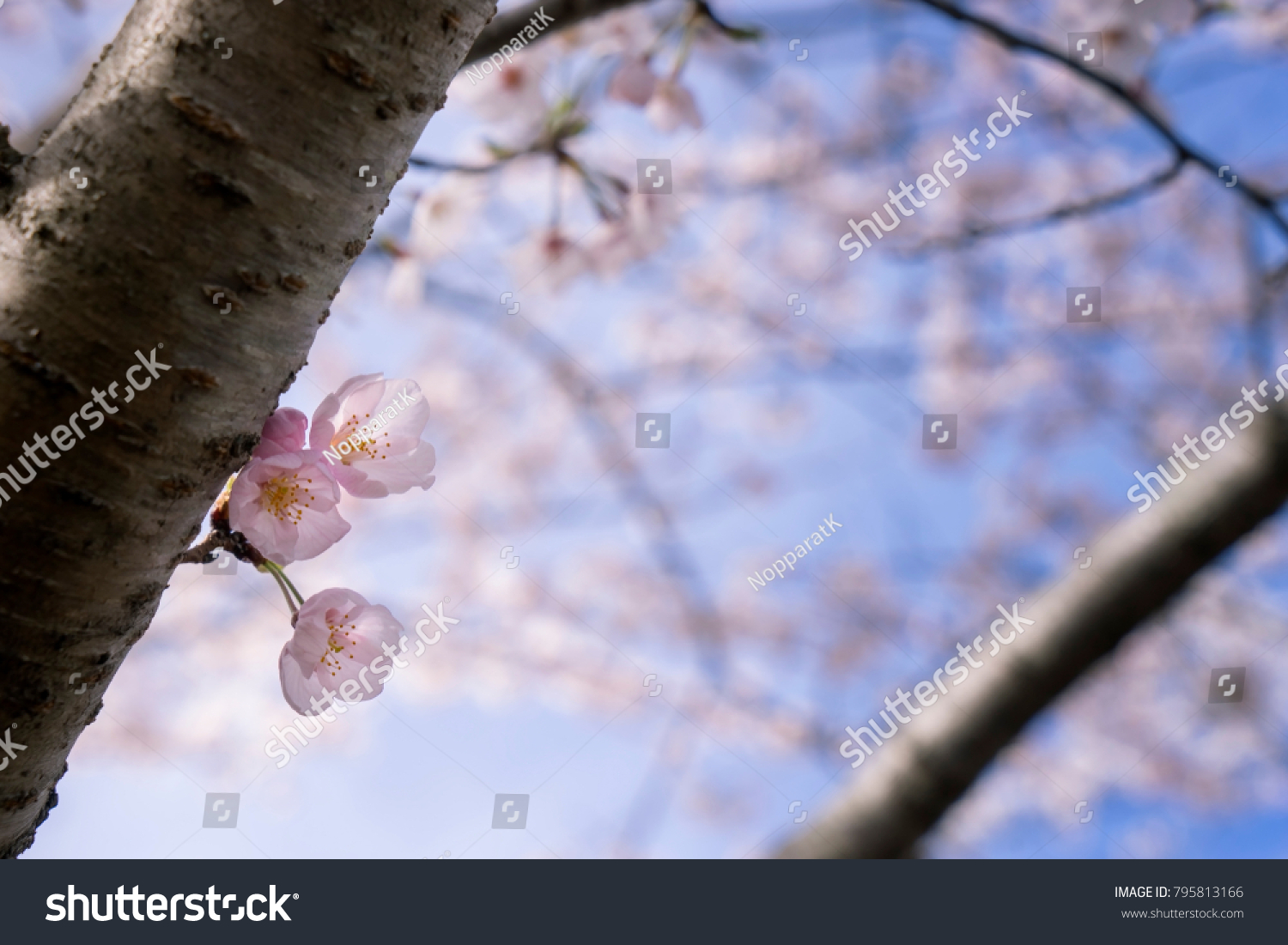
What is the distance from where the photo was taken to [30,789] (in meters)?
0.51

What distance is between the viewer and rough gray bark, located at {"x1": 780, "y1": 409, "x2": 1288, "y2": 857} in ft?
2.72

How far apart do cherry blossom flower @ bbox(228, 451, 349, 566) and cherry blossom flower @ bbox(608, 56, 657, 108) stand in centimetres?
127

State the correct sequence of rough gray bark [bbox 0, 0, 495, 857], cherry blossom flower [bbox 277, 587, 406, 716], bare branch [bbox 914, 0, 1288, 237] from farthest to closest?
bare branch [bbox 914, 0, 1288, 237] < cherry blossom flower [bbox 277, 587, 406, 716] < rough gray bark [bbox 0, 0, 495, 857]

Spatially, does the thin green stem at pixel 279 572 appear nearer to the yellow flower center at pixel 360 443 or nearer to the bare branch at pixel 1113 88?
the yellow flower center at pixel 360 443

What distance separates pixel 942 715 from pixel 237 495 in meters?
0.72

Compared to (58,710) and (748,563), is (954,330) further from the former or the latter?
(58,710)

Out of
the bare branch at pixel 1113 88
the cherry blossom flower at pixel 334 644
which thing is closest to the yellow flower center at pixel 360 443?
the cherry blossom flower at pixel 334 644

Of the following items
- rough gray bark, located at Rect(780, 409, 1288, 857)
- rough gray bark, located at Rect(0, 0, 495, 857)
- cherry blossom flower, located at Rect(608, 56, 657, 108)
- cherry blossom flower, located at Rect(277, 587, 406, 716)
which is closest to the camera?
rough gray bark, located at Rect(0, 0, 495, 857)

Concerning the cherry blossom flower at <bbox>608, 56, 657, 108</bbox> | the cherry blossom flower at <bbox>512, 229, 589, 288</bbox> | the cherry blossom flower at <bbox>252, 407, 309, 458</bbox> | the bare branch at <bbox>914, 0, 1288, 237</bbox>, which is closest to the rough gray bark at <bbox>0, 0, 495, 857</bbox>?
the cherry blossom flower at <bbox>252, 407, 309, 458</bbox>

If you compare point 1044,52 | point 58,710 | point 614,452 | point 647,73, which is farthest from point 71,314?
point 614,452

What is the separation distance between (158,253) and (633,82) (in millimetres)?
1339

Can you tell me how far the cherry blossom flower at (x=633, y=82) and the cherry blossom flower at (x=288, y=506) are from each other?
4.18ft

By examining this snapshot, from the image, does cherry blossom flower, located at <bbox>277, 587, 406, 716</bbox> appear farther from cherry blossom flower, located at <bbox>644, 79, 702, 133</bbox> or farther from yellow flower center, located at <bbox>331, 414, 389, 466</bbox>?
cherry blossom flower, located at <bbox>644, 79, 702, 133</bbox>

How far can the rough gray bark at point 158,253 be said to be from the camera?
442mm
